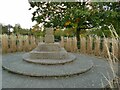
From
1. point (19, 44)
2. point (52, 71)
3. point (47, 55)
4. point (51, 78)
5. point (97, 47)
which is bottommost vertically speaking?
point (51, 78)

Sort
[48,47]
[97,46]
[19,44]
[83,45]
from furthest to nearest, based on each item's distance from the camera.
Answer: [19,44], [83,45], [97,46], [48,47]

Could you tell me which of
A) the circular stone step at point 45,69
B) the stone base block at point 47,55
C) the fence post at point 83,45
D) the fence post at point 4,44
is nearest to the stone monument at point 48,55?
the stone base block at point 47,55

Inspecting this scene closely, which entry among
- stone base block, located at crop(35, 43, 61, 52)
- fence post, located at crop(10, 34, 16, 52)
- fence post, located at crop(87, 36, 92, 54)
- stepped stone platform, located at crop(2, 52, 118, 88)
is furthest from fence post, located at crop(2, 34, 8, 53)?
fence post, located at crop(87, 36, 92, 54)

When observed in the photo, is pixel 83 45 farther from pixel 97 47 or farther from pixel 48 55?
pixel 48 55

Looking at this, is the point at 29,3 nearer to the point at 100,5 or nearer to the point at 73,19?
the point at 73,19

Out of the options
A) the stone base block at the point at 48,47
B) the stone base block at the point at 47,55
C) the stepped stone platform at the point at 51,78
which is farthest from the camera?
the stone base block at the point at 48,47

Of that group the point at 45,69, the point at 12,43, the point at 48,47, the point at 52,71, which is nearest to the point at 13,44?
the point at 12,43

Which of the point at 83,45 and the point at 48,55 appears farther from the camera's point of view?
the point at 83,45

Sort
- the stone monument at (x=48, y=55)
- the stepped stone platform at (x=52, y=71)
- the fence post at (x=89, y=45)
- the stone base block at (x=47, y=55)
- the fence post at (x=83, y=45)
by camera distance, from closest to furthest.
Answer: the stepped stone platform at (x=52, y=71) < the stone monument at (x=48, y=55) < the stone base block at (x=47, y=55) < the fence post at (x=89, y=45) < the fence post at (x=83, y=45)

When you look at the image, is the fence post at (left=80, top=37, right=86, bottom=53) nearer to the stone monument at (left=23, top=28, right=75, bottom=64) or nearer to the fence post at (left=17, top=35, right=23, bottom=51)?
the stone monument at (left=23, top=28, right=75, bottom=64)

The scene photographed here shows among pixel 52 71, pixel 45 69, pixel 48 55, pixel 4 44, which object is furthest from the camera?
pixel 4 44

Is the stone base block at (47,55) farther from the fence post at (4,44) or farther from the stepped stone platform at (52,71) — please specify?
the fence post at (4,44)

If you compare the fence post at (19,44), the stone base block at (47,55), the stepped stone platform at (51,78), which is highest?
the fence post at (19,44)

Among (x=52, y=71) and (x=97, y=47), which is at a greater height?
(x=97, y=47)
